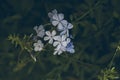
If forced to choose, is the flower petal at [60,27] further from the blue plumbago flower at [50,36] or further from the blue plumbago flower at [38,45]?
the blue plumbago flower at [38,45]

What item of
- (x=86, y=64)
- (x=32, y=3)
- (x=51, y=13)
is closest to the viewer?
(x=51, y=13)

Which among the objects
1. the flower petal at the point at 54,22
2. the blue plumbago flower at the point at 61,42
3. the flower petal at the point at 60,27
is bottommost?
the blue plumbago flower at the point at 61,42

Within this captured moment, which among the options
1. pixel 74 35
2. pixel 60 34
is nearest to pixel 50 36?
pixel 60 34

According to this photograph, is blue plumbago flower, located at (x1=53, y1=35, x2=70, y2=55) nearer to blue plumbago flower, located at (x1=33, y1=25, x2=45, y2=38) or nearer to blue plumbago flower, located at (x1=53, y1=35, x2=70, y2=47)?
blue plumbago flower, located at (x1=53, y1=35, x2=70, y2=47)

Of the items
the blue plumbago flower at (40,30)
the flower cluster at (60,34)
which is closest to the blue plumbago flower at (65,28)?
the flower cluster at (60,34)

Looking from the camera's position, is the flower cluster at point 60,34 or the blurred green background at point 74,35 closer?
the flower cluster at point 60,34

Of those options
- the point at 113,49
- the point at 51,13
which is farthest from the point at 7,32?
the point at 113,49

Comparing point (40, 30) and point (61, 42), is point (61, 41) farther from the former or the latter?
point (40, 30)

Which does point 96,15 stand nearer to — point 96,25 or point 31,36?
point 96,25
